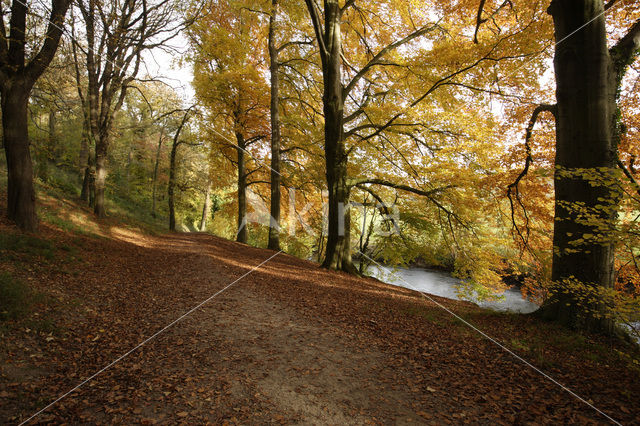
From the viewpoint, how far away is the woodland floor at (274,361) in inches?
117

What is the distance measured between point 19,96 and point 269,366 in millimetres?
7604

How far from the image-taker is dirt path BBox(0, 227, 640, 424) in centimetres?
296

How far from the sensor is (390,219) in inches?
428

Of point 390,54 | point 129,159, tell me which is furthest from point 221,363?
point 129,159

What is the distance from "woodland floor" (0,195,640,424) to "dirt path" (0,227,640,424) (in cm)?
2

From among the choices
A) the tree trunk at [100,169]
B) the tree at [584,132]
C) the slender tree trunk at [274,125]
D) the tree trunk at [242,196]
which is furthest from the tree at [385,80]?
the tree trunk at [100,169]

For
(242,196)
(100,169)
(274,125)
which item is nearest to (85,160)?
(100,169)

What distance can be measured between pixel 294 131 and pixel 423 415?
1360 centimetres

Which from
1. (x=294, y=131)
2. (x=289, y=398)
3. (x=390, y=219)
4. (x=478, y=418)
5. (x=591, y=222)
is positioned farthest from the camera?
(x=294, y=131)

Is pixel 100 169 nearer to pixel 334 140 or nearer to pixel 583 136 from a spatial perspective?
pixel 334 140

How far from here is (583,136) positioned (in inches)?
189

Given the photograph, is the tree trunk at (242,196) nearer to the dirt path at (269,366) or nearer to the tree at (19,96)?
the tree at (19,96)

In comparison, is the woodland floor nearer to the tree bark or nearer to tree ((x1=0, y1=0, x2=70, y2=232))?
tree ((x1=0, y1=0, x2=70, y2=232))

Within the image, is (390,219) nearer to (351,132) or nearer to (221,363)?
(351,132)
